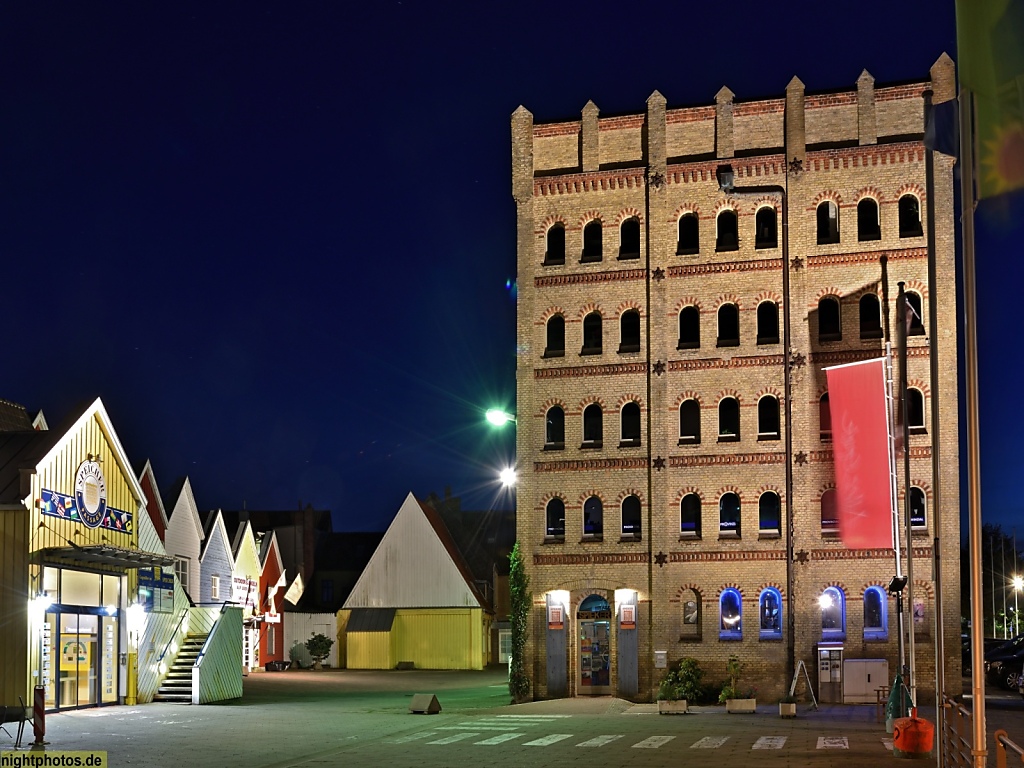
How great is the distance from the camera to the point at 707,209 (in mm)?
42750

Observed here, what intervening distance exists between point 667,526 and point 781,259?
30.8 feet

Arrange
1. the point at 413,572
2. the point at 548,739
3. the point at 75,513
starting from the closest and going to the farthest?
1. the point at 548,739
2. the point at 75,513
3. the point at 413,572

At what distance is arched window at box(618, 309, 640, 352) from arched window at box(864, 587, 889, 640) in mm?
10859

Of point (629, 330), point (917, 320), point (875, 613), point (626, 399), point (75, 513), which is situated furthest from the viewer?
point (629, 330)

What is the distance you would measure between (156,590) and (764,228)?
73.5ft

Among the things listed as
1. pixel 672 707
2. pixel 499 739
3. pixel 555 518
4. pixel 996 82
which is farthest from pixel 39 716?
pixel 555 518

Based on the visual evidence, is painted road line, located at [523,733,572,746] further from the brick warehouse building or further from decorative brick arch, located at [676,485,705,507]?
decorative brick arch, located at [676,485,705,507]

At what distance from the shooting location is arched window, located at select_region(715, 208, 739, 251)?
42688mm

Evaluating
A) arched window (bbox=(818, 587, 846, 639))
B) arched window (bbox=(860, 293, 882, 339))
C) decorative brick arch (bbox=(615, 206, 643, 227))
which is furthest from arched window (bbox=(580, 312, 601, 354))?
arched window (bbox=(818, 587, 846, 639))

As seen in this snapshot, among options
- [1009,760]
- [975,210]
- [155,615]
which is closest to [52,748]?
[155,615]

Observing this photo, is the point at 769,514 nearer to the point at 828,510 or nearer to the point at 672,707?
the point at 828,510

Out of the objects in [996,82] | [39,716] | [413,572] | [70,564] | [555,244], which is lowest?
[39,716]

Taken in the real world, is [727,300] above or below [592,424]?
above

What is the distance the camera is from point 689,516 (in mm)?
42406
